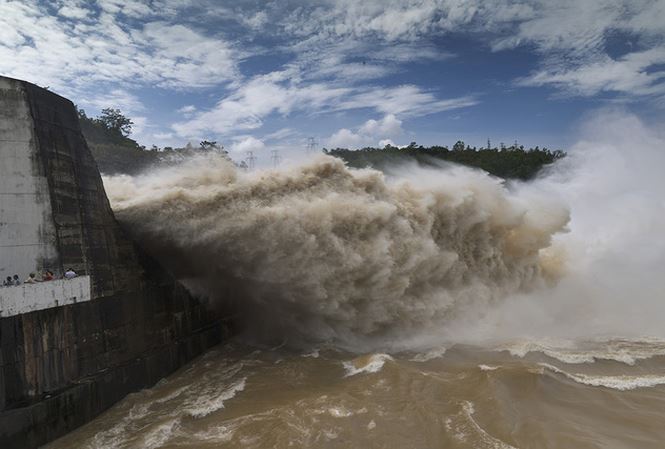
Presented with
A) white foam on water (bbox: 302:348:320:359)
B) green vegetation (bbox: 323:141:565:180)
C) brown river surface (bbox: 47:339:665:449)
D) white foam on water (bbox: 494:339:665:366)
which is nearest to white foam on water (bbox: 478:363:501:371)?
brown river surface (bbox: 47:339:665:449)

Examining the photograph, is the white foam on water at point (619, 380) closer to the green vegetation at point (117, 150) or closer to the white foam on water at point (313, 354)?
the white foam on water at point (313, 354)

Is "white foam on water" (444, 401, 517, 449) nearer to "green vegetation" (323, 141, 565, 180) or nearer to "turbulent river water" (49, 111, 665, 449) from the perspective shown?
"turbulent river water" (49, 111, 665, 449)

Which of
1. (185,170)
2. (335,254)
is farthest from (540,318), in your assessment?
(185,170)

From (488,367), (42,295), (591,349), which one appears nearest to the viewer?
(42,295)

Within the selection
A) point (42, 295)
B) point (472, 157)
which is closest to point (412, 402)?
point (42, 295)

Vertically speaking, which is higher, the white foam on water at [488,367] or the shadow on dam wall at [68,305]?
the shadow on dam wall at [68,305]

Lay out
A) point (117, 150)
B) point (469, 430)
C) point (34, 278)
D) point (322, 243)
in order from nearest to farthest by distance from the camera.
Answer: point (469, 430) < point (34, 278) < point (322, 243) < point (117, 150)

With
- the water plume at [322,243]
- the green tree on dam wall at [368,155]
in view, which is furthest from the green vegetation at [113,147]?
the water plume at [322,243]

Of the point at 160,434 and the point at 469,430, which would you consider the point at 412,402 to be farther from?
the point at 160,434
